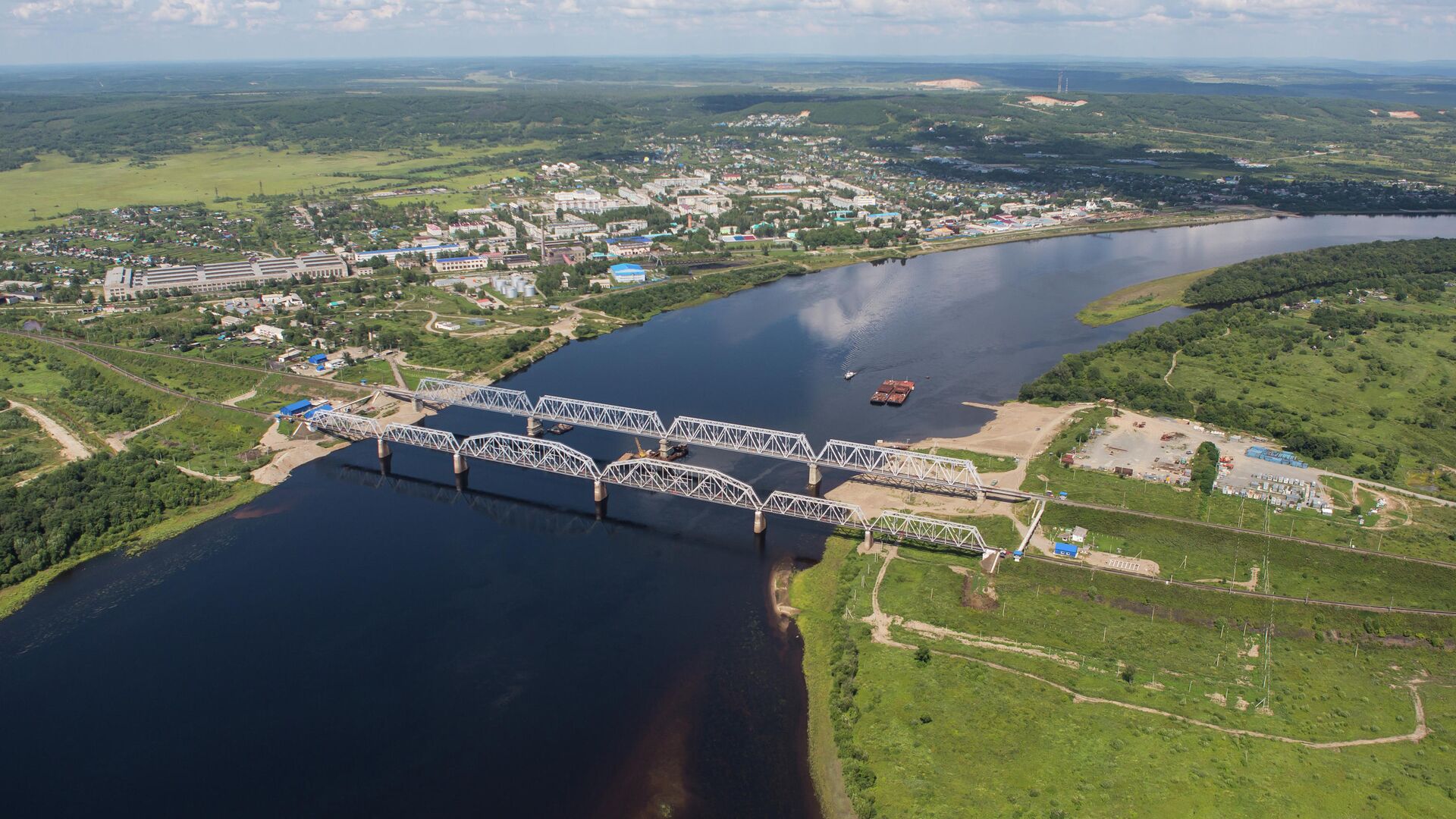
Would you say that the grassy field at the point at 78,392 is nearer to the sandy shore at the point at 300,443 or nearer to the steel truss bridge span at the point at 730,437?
the sandy shore at the point at 300,443

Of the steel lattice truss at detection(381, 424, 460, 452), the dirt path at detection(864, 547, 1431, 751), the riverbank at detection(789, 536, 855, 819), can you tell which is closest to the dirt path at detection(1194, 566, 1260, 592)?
the dirt path at detection(864, 547, 1431, 751)

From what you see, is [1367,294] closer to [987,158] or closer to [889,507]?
[889,507]

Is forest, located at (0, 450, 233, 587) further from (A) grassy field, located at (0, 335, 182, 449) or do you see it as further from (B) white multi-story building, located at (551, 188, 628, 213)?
(B) white multi-story building, located at (551, 188, 628, 213)

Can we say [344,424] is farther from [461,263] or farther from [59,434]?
[461,263]

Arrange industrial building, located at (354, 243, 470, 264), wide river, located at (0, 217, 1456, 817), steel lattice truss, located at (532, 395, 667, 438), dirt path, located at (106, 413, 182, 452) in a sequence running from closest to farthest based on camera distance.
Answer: wide river, located at (0, 217, 1456, 817), steel lattice truss, located at (532, 395, 667, 438), dirt path, located at (106, 413, 182, 452), industrial building, located at (354, 243, 470, 264)

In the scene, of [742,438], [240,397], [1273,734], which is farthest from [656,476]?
[240,397]

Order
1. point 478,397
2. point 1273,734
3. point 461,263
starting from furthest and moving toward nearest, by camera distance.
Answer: point 461,263
point 478,397
point 1273,734
